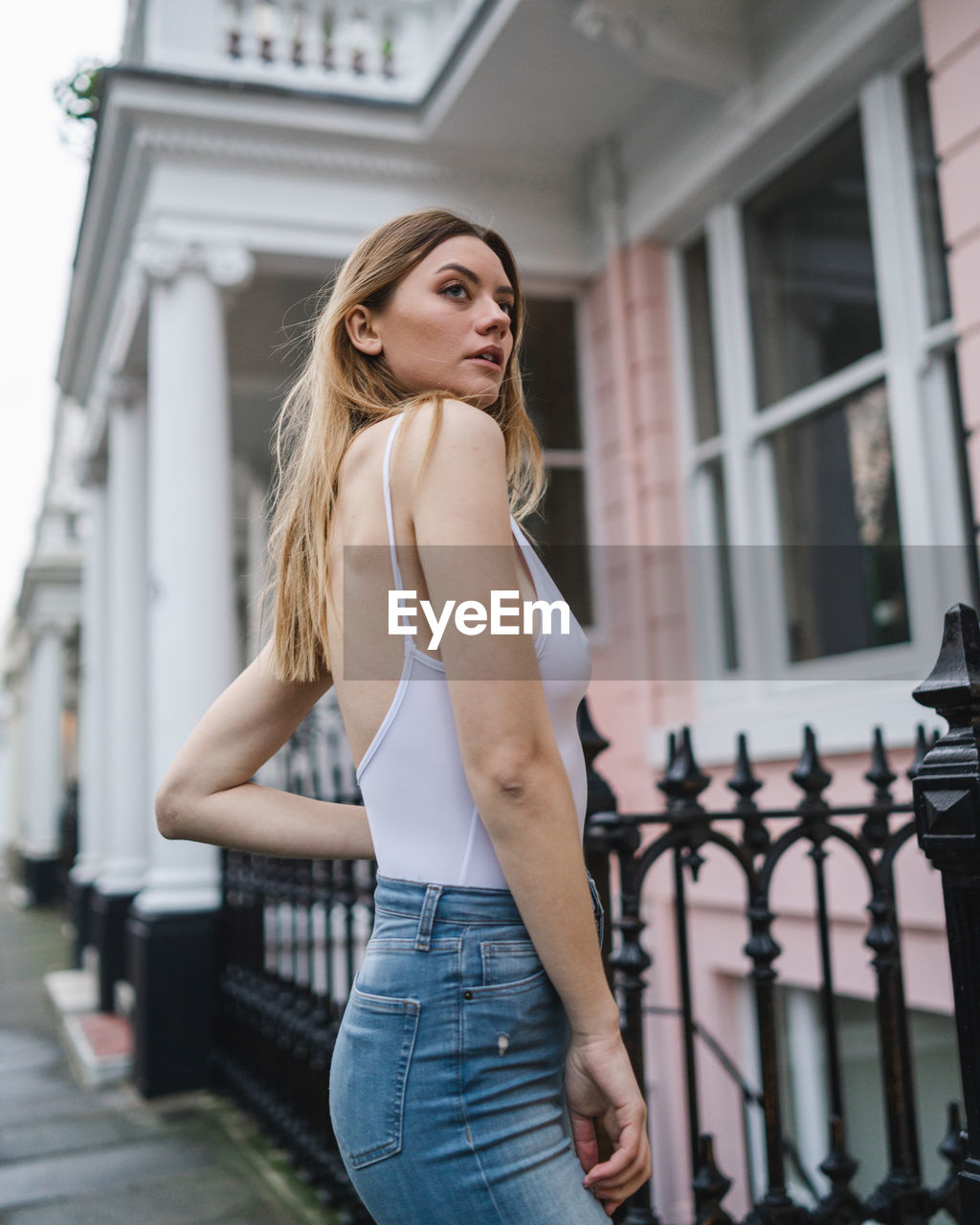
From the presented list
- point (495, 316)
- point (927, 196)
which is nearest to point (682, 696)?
point (927, 196)

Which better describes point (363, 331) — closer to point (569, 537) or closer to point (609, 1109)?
point (609, 1109)

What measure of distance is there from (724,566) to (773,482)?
50 centimetres

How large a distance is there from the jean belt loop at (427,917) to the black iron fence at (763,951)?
81 centimetres

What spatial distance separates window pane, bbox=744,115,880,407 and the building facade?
0.02m

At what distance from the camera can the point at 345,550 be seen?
3.89 ft

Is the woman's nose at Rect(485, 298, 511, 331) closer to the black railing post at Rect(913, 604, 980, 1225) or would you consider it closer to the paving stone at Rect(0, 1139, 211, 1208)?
the black railing post at Rect(913, 604, 980, 1225)

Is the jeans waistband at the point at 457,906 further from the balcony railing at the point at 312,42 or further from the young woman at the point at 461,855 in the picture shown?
the balcony railing at the point at 312,42

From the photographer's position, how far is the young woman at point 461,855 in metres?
1.03

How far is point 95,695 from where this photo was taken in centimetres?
844

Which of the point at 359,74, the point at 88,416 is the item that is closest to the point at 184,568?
the point at 359,74

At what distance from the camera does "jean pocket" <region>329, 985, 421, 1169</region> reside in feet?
3.44

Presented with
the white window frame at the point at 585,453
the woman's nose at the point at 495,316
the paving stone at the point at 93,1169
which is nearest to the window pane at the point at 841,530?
the white window frame at the point at 585,453

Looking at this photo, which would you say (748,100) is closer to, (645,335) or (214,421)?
(645,335)

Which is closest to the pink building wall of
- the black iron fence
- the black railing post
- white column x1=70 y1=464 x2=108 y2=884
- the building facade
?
the building facade
